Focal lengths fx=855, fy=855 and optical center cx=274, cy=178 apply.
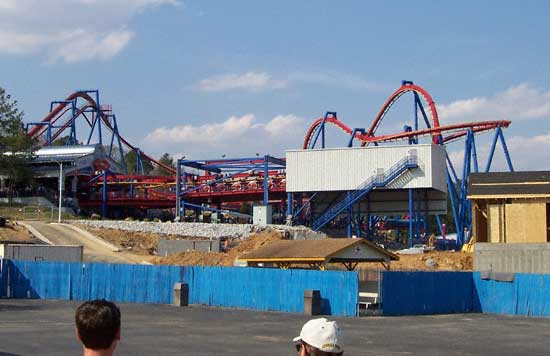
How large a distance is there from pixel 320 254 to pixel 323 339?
30.9 m

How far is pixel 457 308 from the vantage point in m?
35.4

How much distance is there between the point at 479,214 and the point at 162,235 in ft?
109

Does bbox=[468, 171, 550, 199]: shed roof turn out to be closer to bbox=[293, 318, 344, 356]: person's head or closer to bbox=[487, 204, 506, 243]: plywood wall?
bbox=[487, 204, 506, 243]: plywood wall

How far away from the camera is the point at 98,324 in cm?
476

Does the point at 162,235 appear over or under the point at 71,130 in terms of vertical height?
under

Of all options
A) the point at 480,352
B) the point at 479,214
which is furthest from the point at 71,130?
the point at 480,352

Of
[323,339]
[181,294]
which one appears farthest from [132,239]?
[323,339]

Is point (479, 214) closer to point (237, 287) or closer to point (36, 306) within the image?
point (237, 287)

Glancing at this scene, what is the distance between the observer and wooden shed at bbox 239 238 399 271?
3588cm

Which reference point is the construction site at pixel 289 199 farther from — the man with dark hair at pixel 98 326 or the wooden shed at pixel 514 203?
the man with dark hair at pixel 98 326

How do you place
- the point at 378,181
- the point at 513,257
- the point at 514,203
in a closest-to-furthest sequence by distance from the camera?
the point at 513,257
the point at 514,203
the point at 378,181

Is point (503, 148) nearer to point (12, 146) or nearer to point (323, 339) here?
point (12, 146)

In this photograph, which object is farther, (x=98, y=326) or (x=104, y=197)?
(x=104, y=197)

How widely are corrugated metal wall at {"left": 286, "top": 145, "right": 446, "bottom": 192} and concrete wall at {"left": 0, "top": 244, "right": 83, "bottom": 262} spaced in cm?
3085
